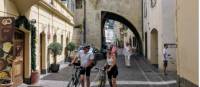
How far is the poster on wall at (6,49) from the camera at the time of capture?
13.6 meters

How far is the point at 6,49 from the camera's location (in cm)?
1365

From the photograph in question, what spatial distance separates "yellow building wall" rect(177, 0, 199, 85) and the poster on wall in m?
4.89

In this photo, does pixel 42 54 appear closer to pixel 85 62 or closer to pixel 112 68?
pixel 85 62

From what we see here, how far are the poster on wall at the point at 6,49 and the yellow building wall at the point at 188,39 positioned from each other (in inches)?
192

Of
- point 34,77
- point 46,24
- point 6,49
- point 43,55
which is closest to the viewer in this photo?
point 6,49

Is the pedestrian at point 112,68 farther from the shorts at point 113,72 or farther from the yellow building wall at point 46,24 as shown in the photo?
the yellow building wall at point 46,24

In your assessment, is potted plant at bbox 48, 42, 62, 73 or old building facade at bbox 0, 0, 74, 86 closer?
old building facade at bbox 0, 0, 74, 86

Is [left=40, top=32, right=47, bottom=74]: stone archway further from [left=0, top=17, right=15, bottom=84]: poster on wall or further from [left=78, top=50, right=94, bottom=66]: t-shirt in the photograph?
[left=0, top=17, right=15, bottom=84]: poster on wall

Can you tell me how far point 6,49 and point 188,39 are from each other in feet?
16.8

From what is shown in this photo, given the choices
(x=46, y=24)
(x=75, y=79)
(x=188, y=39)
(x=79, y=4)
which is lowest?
(x=75, y=79)

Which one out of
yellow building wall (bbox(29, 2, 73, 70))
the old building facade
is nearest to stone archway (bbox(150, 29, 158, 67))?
yellow building wall (bbox(29, 2, 73, 70))

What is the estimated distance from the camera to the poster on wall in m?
13.6

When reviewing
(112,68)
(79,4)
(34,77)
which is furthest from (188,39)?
(79,4)

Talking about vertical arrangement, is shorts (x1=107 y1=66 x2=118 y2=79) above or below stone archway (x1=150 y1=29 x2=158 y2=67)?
below
